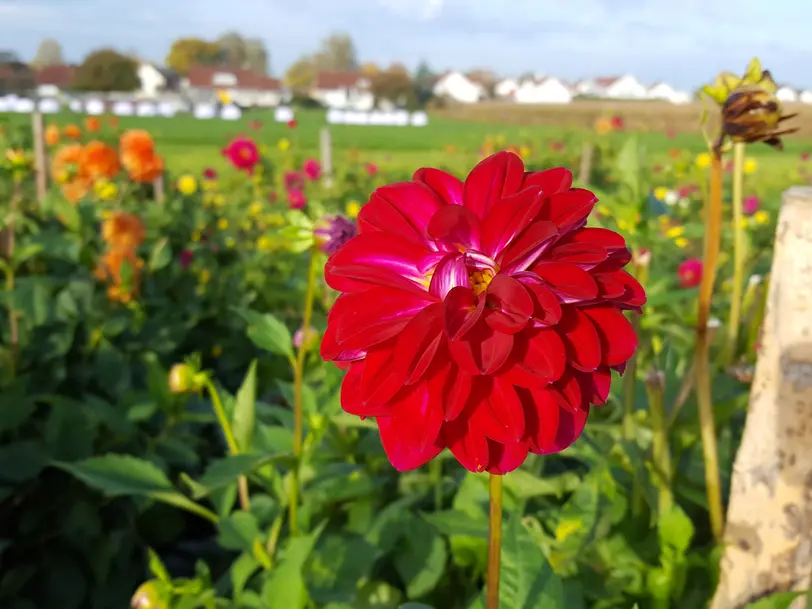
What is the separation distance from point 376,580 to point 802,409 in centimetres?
69

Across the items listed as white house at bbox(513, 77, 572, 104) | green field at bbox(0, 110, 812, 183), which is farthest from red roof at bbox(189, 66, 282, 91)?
white house at bbox(513, 77, 572, 104)

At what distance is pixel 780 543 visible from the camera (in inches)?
35.2

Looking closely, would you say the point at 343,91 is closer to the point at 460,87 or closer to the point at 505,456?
the point at 460,87

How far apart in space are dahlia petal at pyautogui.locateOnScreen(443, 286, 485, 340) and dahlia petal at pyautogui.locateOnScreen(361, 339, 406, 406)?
52mm

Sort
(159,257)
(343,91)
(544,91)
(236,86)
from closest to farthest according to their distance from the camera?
(159,257), (236,86), (343,91), (544,91)

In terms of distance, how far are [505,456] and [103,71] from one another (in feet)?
137

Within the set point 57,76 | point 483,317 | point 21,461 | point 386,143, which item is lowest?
point 21,461

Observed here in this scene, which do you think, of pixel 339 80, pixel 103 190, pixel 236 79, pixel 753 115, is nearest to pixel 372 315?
pixel 753 115

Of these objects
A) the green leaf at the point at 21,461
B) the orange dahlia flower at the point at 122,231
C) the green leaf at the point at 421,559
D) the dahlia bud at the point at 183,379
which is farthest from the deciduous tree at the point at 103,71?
the green leaf at the point at 421,559

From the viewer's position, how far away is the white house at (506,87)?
61.6 m

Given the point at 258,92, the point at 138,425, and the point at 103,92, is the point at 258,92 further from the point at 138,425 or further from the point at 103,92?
the point at 138,425

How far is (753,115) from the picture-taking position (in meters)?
0.76

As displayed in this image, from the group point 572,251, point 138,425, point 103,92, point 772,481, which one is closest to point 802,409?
point 772,481

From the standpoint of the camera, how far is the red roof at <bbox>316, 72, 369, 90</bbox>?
48406mm
